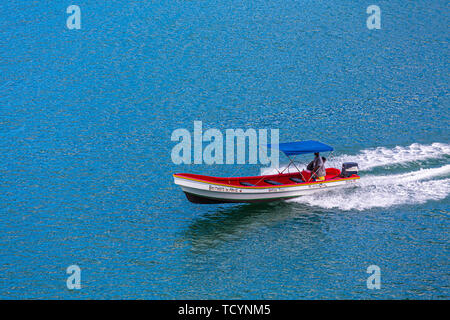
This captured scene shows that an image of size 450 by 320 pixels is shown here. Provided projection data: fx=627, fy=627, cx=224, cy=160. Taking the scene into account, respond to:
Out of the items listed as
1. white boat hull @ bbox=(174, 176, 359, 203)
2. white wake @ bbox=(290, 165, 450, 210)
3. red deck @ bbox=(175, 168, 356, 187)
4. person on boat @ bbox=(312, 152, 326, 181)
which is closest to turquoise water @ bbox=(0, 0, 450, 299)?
white wake @ bbox=(290, 165, 450, 210)

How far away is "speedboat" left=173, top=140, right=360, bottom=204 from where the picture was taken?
A: 32.1m

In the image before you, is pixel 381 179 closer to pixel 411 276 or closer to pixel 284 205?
pixel 284 205

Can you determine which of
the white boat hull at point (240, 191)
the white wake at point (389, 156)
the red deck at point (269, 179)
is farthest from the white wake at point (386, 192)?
the white wake at point (389, 156)

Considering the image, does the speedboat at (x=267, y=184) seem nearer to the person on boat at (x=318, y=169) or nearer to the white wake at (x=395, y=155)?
the person on boat at (x=318, y=169)

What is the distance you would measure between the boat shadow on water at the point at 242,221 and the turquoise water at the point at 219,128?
113mm

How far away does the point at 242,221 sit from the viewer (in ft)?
106

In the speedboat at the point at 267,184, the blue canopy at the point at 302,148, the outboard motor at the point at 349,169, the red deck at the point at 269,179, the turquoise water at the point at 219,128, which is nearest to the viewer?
the turquoise water at the point at 219,128

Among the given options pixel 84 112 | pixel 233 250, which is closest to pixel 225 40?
pixel 84 112

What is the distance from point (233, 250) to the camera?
29531 mm

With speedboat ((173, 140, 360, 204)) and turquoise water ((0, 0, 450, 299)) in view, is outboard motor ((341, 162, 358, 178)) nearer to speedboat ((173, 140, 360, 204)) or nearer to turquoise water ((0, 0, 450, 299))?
speedboat ((173, 140, 360, 204))

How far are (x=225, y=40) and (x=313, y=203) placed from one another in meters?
26.4

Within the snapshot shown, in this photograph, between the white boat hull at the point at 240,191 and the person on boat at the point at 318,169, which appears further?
the person on boat at the point at 318,169

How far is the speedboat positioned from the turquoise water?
73 cm

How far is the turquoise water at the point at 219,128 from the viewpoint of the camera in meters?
28.2
